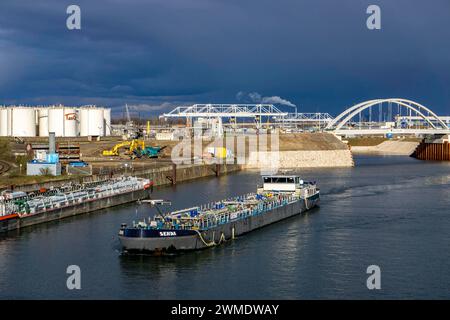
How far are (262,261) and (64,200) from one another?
20.9 m

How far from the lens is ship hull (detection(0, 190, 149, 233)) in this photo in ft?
142

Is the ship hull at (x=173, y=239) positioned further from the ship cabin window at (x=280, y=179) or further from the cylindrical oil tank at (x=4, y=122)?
the cylindrical oil tank at (x=4, y=122)

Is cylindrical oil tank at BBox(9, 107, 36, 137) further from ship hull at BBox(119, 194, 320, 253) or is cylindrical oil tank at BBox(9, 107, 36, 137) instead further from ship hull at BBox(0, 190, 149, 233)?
ship hull at BBox(119, 194, 320, 253)

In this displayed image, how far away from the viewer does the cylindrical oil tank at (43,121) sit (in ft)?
393

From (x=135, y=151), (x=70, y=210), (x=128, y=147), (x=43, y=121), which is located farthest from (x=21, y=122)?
(x=70, y=210)

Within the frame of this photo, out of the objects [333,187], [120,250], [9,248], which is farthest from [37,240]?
[333,187]

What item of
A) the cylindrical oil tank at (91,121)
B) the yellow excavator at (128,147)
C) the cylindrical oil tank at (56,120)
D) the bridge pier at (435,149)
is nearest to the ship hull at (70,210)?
the yellow excavator at (128,147)

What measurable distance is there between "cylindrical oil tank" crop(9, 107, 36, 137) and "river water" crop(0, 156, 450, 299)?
229ft

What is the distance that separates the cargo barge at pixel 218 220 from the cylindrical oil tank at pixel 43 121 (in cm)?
7372

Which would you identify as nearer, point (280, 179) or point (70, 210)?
point (70, 210)

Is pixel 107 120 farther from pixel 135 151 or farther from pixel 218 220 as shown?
pixel 218 220

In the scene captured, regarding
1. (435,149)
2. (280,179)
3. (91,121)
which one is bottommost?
(280,179)

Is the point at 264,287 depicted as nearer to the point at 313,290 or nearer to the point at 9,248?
the point at 313,290

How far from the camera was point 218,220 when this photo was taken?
130 ft
